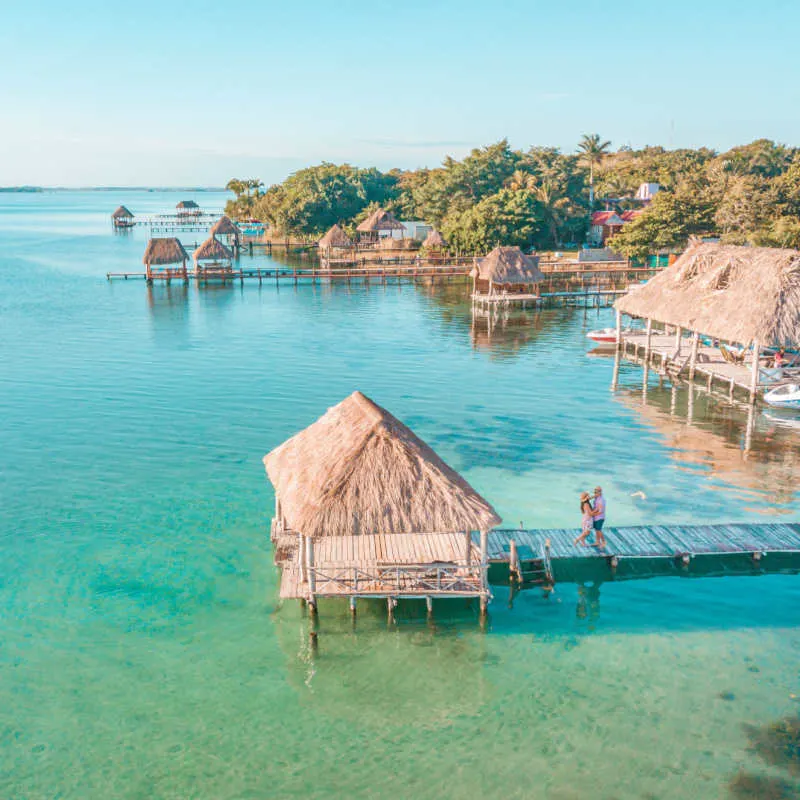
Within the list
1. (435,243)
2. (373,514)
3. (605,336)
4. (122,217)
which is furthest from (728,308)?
(122,217)

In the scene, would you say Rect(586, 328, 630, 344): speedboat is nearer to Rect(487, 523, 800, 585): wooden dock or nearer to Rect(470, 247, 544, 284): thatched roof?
Rect(470, 247, 544, 284): thatched roof

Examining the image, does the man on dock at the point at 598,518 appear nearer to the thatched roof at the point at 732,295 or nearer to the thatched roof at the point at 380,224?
the thatched roof at the point at 732,295

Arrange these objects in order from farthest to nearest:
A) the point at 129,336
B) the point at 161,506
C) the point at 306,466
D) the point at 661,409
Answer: the point at 129,336 < the point at 661,409 < the point at 161,506 < the point at 306,466

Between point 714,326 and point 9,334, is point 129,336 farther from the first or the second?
point 714,326

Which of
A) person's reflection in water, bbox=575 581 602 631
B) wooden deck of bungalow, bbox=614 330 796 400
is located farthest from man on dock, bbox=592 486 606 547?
wooden deck of bungalow, bbox=614 330 796 400

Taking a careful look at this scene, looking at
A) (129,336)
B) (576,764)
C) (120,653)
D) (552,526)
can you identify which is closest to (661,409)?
(552,526)

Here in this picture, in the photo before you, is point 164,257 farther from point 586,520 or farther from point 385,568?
point 385,568

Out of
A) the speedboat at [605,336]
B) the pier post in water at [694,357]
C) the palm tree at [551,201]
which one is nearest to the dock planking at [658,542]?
the pier post in water at [694,357]
